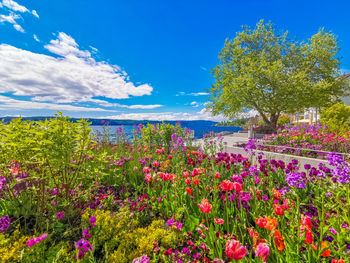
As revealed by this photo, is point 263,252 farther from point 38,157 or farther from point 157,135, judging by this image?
point 157,135

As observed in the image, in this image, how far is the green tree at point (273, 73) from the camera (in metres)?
13.6

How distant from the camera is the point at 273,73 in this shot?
1327 centimetres

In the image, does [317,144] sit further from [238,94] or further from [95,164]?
[95,164]

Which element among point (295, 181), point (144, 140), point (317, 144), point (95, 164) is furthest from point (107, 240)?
point (317, 144)

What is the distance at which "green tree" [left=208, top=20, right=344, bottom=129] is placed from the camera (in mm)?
13578

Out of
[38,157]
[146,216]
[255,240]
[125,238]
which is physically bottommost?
[146,216]

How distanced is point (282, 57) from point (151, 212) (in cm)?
2040

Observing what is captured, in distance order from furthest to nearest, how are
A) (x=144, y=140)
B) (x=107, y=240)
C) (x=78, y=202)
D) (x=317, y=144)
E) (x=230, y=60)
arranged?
1. (x=230, y=60)
2. (x=317, y=144)
3. (x=144, y=140)
4. (x=78, y=202)
5. (x=107, y=240)

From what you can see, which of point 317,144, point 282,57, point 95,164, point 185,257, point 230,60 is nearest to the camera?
point 185,257

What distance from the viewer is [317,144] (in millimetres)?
7754

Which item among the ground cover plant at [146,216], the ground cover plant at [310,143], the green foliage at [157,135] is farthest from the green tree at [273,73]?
the ground cover plant at [146,216]

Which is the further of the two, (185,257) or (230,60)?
(230,60)

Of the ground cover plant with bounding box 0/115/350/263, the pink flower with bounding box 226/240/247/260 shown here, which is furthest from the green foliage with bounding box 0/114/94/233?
the pink flower with bounding box 226/240/247/260

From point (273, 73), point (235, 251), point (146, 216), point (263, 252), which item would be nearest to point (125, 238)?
point (146, 216)
